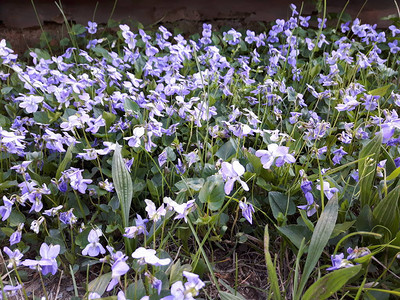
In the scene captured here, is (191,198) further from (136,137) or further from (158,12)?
(158,12)

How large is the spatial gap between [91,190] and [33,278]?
0.34 m

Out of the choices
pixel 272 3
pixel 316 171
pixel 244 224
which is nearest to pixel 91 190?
pixel 244 224

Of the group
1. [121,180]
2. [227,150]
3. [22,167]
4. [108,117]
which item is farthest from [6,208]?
[227,150]

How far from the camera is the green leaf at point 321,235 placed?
1157 mm

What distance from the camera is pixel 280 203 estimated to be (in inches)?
56.6

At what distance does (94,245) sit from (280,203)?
0.62 m

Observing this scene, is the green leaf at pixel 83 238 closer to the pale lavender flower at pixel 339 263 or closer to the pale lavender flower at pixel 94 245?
the pale lavender flower at pixel 94 245

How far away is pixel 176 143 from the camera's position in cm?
159

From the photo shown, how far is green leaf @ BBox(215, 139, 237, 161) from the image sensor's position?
160 centimetres

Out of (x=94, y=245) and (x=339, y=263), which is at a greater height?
(x=339, y=263)

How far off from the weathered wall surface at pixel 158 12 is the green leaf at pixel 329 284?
2487 mm

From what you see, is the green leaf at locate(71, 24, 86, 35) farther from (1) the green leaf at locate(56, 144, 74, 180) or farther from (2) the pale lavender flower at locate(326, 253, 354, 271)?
(2) the pale lavender flower at locate(326, 253, 354, 271)

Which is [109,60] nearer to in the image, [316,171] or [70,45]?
[70,45]

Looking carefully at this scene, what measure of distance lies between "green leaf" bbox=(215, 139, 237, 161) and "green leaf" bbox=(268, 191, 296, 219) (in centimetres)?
25
